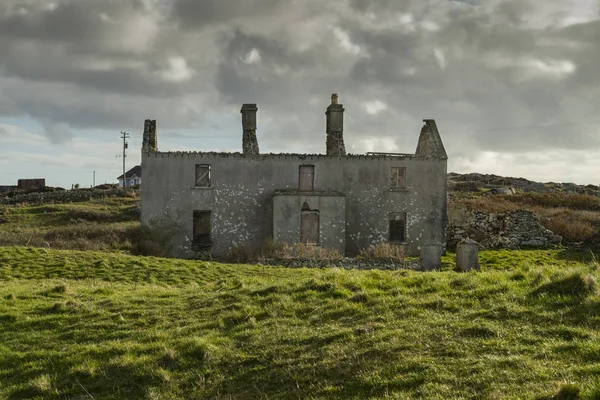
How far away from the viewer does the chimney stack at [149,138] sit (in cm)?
3578

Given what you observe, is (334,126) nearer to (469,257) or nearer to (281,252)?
(281,252)

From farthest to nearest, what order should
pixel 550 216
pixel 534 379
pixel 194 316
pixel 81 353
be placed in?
pixel 550 216 → pixel 194 316 → pixel 81 353 → pixel 534 379

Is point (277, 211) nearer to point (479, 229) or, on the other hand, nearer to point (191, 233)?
point (191, 233)

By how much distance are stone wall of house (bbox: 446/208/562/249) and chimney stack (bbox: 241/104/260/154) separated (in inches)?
522

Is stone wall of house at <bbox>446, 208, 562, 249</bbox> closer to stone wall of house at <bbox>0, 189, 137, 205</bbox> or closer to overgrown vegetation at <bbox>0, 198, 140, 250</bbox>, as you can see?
overgrown vegetation at <bbox>0, 198, 140, 250</bbox>

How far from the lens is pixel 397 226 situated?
37250 mm

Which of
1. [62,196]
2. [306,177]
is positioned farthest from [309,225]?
[62,196]

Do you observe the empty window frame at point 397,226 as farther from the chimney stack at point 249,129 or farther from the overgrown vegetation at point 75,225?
the overgrown vegetation at point 75,225

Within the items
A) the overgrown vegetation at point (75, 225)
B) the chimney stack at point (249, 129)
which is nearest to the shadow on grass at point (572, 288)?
the overgrown vegetation at point (75, 225)

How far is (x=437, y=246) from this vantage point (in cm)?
2838

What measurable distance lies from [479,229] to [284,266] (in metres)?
16.0

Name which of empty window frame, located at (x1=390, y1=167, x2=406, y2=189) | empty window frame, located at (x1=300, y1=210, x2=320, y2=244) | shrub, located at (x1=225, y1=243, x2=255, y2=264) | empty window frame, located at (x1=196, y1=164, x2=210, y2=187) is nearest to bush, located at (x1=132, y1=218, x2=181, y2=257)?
empty window frame, located at (x1=196, y1=164, x2=210, y2=187)

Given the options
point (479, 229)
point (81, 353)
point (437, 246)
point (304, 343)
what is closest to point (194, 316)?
point (81, 353)

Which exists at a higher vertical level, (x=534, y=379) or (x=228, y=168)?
(x=228, y=168)
